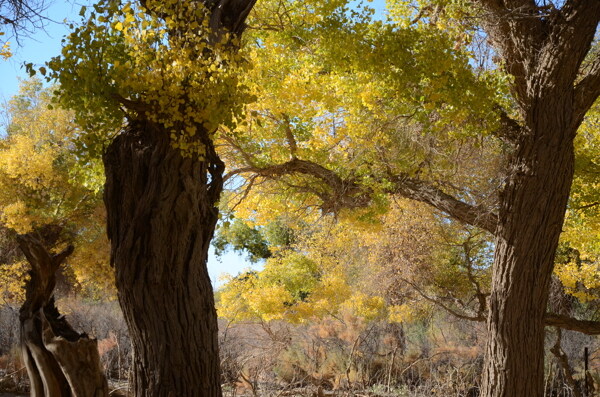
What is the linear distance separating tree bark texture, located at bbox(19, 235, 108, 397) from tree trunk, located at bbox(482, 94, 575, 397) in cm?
428

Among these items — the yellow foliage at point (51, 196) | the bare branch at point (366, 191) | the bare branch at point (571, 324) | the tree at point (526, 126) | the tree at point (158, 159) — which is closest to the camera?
the tree at point (158, 159)

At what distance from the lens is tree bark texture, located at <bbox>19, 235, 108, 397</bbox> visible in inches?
139

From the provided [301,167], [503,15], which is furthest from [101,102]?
[301,167]

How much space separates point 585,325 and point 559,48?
12.5ft

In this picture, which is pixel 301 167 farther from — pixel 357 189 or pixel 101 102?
pixel 101 102

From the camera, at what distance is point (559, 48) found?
6262 millimetres

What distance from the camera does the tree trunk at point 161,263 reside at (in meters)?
4.09

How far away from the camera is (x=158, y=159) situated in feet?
13.8

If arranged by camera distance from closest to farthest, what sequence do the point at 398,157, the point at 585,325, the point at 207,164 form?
the point at 207,164 < the point at 585,325 < the point at 398,157

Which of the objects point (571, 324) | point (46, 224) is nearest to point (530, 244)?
point (571, 324)

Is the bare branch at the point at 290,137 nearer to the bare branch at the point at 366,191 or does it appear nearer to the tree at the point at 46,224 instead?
the bare branch at the point at 366,191

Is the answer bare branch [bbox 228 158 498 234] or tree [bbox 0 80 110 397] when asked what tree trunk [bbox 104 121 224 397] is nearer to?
tree [bbox 0 80 110 397]

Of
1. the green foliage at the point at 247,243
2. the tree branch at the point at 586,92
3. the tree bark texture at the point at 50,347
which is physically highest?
the green foliage at the point at 247,243

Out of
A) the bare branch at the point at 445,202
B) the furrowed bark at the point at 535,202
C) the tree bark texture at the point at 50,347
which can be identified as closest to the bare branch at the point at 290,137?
the bare branch at the point at 445,202
